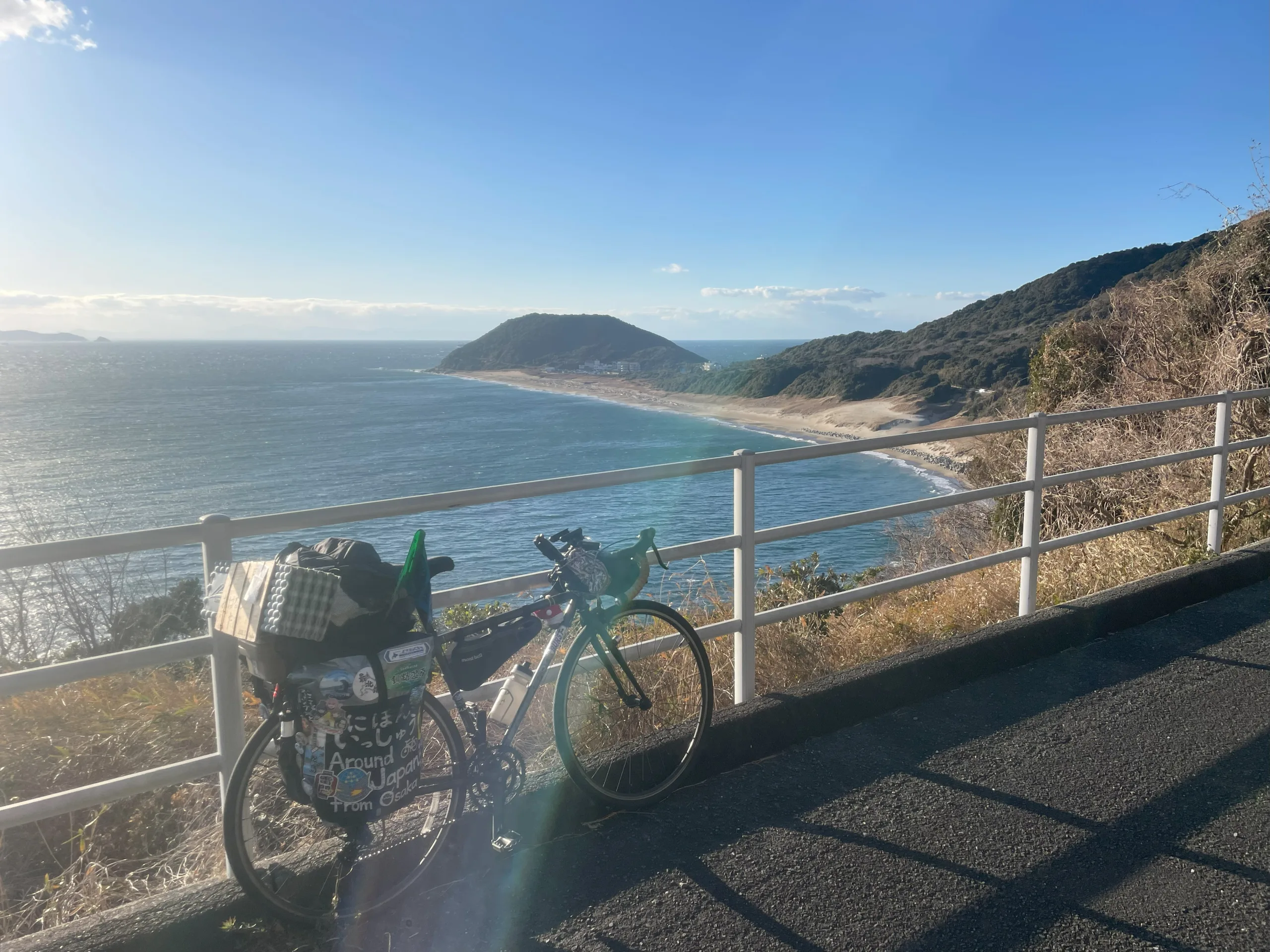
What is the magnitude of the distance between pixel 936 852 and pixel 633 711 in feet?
4.41

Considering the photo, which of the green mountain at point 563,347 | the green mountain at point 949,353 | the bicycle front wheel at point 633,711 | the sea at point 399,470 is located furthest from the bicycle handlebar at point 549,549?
the green mountain at point 563,347

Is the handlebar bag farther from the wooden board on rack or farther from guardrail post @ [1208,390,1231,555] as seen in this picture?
guardrail post @ [1208,390,1231,555]

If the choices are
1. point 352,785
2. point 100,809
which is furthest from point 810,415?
point 352,785

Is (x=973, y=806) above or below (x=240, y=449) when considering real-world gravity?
above

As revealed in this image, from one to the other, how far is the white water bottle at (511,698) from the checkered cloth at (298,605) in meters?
0.85

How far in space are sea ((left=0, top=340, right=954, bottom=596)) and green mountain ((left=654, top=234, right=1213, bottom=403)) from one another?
11663 millimetres

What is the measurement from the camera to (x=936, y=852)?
120 inches

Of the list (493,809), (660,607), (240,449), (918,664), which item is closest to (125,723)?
(493,809)

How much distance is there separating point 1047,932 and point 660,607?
5.22ft

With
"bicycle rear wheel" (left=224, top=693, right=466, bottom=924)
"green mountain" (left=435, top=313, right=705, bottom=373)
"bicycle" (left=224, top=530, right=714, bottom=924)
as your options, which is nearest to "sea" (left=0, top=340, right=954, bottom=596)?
"bicycle" (left=224, top=530, right=714, bottom=924)

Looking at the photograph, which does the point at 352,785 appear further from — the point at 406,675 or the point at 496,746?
the point at 496,746

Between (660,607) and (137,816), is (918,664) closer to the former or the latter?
(660,607)

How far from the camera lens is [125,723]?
4.55 meters

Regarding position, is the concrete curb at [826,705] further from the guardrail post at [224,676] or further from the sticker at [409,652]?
the sticker at [409,652]
